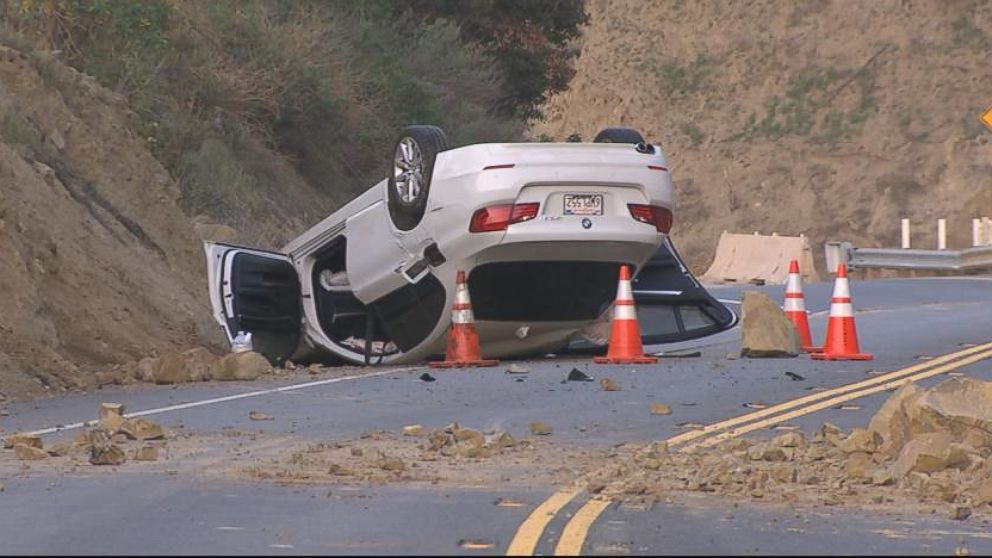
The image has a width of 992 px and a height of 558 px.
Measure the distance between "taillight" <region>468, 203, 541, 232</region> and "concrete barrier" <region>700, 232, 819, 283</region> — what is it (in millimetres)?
22737

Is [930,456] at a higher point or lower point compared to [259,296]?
lower

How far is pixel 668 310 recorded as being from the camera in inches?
722

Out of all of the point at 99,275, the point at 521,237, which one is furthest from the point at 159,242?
the point at 521,237

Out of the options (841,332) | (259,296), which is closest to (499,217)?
(259,296)

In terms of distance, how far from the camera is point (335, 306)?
17.6 metres

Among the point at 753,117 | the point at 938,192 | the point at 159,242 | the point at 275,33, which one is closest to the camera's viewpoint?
the point at 159,242

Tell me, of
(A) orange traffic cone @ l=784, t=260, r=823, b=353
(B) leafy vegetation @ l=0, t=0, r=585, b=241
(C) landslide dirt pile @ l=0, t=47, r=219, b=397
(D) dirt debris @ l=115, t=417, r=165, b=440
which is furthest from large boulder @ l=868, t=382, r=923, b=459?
(B) leafy vegetation @ l=0, t=0, r=585, b=241

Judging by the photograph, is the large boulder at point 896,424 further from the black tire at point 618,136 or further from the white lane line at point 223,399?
the black tire at point 618,136

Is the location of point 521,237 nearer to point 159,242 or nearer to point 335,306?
point 335,306

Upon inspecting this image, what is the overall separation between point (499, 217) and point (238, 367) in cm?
248

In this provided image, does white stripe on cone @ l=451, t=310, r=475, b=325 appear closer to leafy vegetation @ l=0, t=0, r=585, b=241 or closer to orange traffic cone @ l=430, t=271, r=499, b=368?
orange traffic cone @ l=430, t=271, r=499, b=368

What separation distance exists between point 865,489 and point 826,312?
14109 millimetres

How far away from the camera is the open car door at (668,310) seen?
59.4 ft

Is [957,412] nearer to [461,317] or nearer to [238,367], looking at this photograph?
[461,317]
